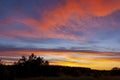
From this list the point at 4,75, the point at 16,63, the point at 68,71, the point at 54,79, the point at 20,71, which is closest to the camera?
the point at 4,75

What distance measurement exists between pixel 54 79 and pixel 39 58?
31.2 feet

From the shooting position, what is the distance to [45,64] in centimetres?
4100

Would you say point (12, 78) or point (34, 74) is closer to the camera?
point (12, 78)

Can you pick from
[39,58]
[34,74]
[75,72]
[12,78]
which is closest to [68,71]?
[75,72]

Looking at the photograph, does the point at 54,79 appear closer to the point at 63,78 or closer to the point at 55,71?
the point at 63,78

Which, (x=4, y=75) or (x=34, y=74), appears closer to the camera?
(x=4, y=75)

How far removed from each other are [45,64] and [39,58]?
0.98 m

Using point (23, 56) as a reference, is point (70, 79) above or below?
below

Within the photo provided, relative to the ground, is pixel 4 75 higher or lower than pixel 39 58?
lower

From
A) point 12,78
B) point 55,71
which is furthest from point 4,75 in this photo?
point 55,71

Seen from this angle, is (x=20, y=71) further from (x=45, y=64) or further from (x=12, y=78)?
(x=12, y=78)

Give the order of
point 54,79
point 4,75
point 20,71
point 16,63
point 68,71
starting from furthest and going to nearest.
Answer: point 68,71
point 16,63
point 20,71
point 54,79
point 4,75

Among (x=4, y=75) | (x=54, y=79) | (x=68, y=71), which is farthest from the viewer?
(x=68, y=71)

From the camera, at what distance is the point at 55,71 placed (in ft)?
128
